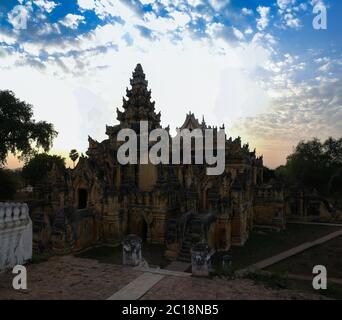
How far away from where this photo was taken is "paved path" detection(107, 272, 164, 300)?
8938 mm

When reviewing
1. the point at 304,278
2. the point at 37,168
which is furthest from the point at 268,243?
the point at 37,168

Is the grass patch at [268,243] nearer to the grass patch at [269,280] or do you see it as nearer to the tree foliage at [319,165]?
the grass patch at [269,280]

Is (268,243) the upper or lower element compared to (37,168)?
lower

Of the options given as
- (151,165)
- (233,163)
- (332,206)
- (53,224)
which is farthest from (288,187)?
(53,224)

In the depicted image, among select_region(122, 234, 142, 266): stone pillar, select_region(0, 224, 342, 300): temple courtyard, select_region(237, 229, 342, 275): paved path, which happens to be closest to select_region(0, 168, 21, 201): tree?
select_region(0, 224, 342, 300): temple courtyard

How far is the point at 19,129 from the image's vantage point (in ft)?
124

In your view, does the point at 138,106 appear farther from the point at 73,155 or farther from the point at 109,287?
the point at 109,287

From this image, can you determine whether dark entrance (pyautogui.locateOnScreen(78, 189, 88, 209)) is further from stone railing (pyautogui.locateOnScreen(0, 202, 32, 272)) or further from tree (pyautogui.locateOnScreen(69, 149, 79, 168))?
stone railing (pyautogui.locateOnScreen(0, 202, 32, 272))

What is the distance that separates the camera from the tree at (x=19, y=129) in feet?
122

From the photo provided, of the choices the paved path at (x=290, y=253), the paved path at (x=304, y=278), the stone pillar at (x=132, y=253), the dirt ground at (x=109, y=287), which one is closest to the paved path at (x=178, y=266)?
the paved path at (x=290, y=253)

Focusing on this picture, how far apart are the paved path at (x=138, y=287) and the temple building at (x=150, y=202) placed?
9.08 metres

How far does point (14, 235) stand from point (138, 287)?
5.40 m
